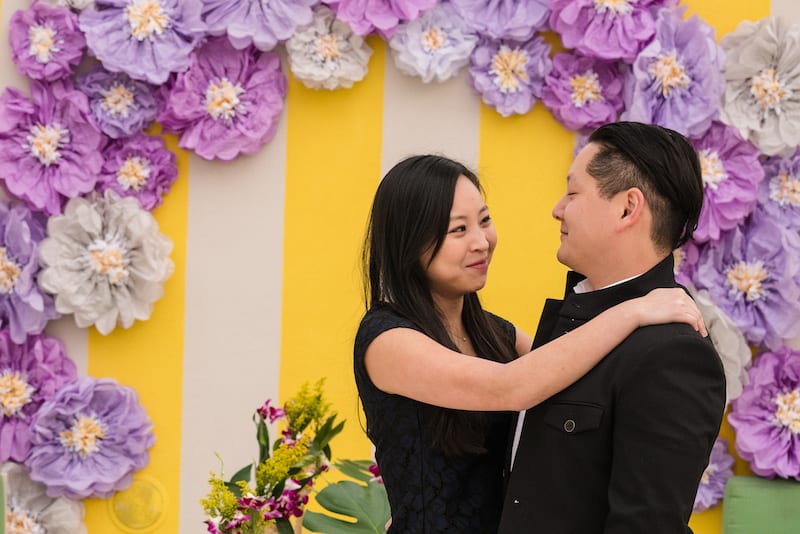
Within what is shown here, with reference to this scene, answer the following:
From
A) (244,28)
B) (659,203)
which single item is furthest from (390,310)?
(244,28)

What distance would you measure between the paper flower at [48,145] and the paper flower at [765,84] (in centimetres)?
164

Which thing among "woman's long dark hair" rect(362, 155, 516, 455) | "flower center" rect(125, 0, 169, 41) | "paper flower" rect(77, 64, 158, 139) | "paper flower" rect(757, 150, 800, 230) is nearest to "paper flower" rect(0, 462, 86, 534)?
"paper flower" rect(77, 64, 158, 139)

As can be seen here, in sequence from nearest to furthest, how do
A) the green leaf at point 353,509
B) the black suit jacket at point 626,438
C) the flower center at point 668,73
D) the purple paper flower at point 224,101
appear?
1. the black suit jacket at point 626,438
2. the green leaf at point 353,509
3. the flower center at point 668,73
4. the purple paper flower at point 224,101

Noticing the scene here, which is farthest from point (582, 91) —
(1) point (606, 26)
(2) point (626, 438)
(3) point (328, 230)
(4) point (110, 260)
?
(2) point (626, 438)

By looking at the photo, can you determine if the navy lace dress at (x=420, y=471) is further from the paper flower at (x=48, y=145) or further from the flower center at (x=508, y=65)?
the paper flower at (x=48, y=145)

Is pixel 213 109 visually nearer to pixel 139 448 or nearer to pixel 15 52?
pixel 15 52

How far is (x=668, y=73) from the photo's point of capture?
2488mm

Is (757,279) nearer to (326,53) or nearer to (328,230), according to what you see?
(328,230)

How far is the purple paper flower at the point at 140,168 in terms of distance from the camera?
263 centimetres

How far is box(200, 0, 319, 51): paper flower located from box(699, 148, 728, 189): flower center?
1.07 meters

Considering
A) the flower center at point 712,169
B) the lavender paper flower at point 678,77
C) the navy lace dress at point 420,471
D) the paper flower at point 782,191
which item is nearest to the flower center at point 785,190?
the paper flower at point 782,191

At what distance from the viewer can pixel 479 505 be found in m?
1.74

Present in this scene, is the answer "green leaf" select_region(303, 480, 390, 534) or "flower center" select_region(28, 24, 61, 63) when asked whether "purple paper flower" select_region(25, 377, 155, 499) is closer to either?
"green leaf" select_region(303, 480, 390, 534)

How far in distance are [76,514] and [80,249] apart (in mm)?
701
